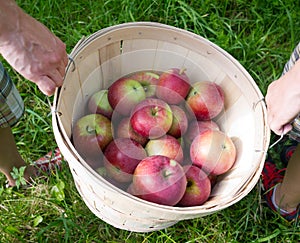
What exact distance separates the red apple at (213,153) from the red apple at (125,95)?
244mm

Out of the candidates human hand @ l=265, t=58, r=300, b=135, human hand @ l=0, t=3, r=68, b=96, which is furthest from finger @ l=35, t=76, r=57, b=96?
human hand @ l=265, t=58, r=300, b=135

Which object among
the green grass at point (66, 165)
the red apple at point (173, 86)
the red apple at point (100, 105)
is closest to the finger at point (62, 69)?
the red apple at point (100, 105)

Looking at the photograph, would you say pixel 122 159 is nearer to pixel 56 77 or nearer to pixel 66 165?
pixel 56 77

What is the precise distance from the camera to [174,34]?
1350mm

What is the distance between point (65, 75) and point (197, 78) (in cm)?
54

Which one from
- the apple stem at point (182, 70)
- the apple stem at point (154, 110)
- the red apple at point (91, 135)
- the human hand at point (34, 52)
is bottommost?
the red apple at point (91, 135)

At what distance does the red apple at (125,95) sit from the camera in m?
1.34

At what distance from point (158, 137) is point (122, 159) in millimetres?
147

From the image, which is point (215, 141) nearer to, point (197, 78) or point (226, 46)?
point (197, 78)

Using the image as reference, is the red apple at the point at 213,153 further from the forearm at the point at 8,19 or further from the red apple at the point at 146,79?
the forearm at the point at 8,19

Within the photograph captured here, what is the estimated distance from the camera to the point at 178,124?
52.4 inches

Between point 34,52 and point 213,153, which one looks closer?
point 34,52

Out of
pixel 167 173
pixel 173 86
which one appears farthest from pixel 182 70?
pixel 167 173

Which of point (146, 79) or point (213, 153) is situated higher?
point (146, 79)
